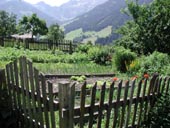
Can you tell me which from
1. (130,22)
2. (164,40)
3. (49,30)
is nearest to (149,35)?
(164,40)

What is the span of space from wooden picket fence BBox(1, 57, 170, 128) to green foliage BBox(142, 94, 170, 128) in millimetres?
115

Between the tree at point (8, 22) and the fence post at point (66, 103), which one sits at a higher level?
the tree at point (8, 22)

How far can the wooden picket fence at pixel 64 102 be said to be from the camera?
4418 mm

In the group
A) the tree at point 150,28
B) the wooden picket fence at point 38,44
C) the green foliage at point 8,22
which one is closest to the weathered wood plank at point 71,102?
the tree at point 150,28

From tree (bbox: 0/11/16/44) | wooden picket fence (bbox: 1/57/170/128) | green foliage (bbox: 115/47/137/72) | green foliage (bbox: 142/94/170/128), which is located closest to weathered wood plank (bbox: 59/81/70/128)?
wooden picket fence (bbox: 1/57/170/128)

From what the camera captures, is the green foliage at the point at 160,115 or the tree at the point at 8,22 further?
the tree at the point at 8,22

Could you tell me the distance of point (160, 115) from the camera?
6.43 metres

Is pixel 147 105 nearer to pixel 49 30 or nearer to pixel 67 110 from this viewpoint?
pixel 67 110

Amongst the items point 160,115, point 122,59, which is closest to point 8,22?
point 122,59

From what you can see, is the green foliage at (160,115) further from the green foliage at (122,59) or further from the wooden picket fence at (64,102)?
the green foliage at (122,59)

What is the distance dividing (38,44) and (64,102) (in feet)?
67.4

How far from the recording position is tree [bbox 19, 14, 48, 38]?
79.6 metres

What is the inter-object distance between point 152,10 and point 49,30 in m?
68.2

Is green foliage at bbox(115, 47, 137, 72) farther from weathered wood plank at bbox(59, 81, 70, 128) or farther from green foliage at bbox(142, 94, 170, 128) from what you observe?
weathered wood plank at bbox(59, 81, 70, 128)
